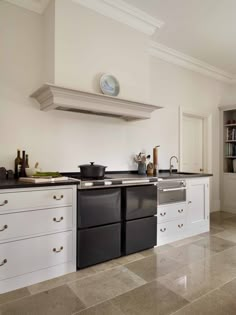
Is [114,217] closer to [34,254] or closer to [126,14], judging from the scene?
[34,254]

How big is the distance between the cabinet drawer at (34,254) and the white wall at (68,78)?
3.07ft

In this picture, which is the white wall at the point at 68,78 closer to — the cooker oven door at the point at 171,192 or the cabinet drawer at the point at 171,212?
the cooker oven door at the point at 171,192

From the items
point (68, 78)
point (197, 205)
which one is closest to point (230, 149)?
point (197, 205)

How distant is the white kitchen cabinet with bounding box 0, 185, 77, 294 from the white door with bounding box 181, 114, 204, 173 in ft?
8.77

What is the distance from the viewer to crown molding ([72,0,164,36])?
8.79 ft

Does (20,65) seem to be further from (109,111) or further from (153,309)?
(153,309)

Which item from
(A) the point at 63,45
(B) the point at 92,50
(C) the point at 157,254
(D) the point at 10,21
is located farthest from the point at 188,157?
(D) the point at 10,21

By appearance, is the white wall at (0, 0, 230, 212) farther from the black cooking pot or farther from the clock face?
the black cooking pot

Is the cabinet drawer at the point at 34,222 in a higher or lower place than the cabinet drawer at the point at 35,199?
lower

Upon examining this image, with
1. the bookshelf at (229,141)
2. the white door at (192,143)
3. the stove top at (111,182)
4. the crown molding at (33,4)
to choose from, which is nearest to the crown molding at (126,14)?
the crown molding at (33,4)

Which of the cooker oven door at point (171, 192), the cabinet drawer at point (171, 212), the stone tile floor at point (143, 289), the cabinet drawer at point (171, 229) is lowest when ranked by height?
the stone tile floor at point (143, 289)

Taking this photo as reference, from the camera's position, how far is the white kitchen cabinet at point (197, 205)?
3367mm

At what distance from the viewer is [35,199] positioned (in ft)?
6.72

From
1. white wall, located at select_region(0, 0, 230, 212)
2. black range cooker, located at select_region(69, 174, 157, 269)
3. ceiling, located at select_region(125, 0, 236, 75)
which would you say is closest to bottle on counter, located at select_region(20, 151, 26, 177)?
white wall, located at select_region(0, 0, 230, 212)
